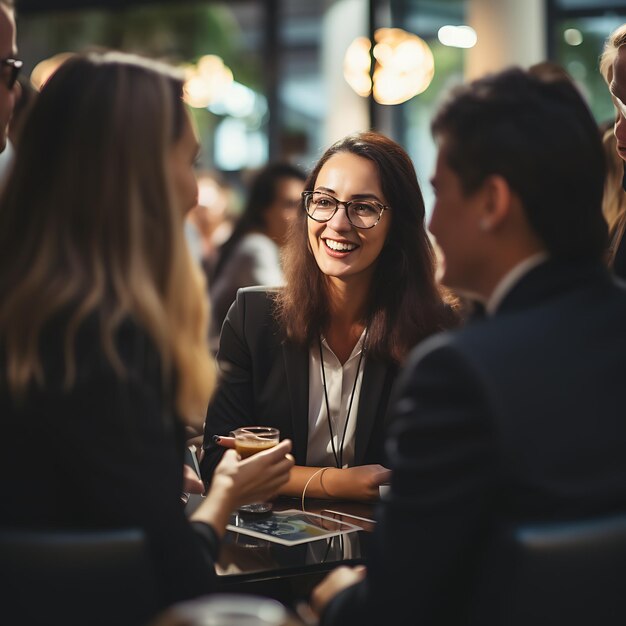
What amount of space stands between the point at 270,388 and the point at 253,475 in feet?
2.42

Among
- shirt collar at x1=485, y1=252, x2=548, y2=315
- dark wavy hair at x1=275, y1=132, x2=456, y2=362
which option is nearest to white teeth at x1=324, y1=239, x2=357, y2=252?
dark wavy hair at x1=275, y1=132, x2=456, y2=362

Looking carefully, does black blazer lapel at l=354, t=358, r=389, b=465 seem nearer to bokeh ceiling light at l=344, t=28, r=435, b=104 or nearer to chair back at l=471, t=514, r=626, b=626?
chair back at l=471, t=514, r=626, b=626

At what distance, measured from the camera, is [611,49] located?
2682 millimetres

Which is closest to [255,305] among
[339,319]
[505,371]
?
[339,319]

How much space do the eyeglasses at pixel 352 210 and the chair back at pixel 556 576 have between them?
4.65ft

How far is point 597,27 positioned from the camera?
21.5ft

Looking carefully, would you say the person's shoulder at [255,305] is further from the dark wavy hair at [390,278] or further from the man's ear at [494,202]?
the man's ear at [494,202]

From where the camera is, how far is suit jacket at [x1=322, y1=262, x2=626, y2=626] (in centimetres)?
115

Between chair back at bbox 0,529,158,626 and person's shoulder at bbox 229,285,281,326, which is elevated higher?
person's shoulder at bbox 229,285,281,326

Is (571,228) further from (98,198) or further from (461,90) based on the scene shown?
(98,198)

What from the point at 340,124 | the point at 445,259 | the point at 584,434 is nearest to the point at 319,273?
the point at 445,259

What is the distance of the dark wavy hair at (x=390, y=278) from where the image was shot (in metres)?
2.48

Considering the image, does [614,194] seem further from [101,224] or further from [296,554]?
[101,224]

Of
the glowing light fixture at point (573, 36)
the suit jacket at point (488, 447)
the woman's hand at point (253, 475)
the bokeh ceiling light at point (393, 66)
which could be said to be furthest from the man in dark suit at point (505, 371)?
the glowing light fixture at point (573, 36)
